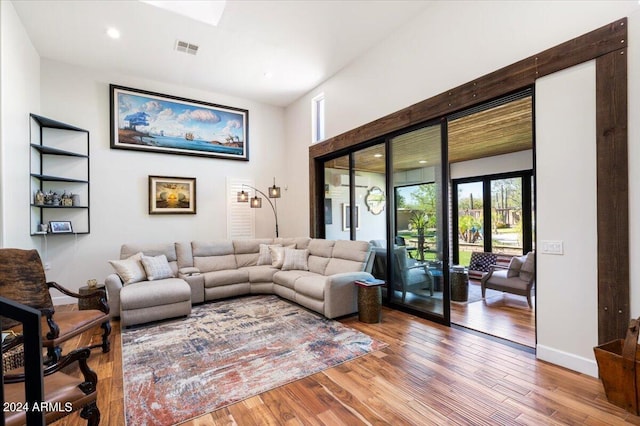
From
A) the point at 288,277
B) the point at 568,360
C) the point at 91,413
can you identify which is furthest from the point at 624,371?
the point at 288,277

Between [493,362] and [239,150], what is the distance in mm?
5566

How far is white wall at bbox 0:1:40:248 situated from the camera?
332 centimetres

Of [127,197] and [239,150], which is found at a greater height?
[239,150]

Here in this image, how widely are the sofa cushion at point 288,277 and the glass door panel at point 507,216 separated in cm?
470

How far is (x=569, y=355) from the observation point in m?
2.60

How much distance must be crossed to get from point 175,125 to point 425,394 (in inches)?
227

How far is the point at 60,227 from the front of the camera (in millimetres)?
4652

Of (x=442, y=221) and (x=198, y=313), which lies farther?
(x=198, y=313)

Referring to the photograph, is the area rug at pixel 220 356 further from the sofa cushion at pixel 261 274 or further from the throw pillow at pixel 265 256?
the throw pillow at pixel 265 256

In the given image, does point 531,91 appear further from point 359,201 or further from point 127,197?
point 127,197

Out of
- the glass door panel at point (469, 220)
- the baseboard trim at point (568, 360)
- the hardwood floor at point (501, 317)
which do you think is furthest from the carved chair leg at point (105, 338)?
the glass door panel at point (469, 220)

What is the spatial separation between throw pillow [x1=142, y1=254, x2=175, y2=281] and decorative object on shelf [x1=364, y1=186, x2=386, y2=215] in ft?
10.9

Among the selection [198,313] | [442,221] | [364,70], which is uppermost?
[364,70]

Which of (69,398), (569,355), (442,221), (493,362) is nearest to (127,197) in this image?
(69,398)
